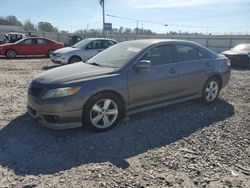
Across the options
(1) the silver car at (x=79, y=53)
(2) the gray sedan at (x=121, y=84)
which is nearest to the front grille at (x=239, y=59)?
(1) the silver car at (x=79, y=53)

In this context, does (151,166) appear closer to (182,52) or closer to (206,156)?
(206,156)

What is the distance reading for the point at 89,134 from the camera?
4707 mm

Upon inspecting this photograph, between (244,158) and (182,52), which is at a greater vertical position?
(182,52)

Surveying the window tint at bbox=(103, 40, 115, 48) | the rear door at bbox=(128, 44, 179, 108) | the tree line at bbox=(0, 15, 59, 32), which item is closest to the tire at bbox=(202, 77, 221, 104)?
the rear door at bbox=(128, 44, 179, 108)

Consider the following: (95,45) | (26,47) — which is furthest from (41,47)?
(95,45)

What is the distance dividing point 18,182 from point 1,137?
1.48 m

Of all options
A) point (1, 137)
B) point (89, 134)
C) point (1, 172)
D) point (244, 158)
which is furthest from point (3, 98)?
point (244, 158)

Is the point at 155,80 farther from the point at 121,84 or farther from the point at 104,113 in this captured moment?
the point at 104,113

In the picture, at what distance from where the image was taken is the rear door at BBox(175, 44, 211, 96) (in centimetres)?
587

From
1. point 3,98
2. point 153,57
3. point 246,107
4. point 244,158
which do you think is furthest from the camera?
point 3,98

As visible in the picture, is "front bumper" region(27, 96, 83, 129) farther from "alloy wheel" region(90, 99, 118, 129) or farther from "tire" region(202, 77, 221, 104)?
"tire" region(202, 77, 221, 104)

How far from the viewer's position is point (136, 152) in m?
4.16

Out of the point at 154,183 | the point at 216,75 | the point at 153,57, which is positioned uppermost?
the point at 153,57

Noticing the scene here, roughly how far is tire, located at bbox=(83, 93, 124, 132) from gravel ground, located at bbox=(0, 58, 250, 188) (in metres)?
0.14
